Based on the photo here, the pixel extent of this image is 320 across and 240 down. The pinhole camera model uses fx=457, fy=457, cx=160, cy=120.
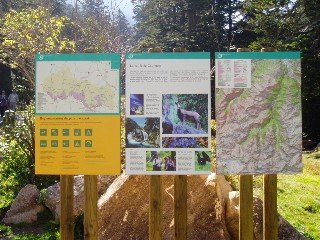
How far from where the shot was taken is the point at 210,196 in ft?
16.7

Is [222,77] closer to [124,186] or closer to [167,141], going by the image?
[167,141]

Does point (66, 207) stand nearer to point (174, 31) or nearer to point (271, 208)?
point (271, 208)

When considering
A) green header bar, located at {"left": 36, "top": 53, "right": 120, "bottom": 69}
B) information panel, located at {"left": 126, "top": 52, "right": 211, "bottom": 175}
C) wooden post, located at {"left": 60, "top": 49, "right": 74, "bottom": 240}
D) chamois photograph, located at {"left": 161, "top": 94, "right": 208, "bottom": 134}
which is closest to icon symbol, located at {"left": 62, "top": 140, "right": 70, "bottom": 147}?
wooden post, located at {"left": 60, "top": 49, "right": 74, "bottom": 240}

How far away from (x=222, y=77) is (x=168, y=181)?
1.94m

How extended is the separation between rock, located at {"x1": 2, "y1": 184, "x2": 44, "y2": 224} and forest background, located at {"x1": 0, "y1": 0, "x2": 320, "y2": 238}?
0.46 meters

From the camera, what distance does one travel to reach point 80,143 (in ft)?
13.0

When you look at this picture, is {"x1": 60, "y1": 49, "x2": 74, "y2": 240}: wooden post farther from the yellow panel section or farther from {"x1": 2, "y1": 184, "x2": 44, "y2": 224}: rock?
{"x1": 2, "y1": 184, "x2": 44, "y2": 224}: rock

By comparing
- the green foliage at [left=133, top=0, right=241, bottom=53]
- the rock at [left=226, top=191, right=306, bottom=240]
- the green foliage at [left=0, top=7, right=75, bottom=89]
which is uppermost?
the green foliage at [left=133, top=0, right=241, bottom=53]

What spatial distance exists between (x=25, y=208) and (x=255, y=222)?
3.47 metres

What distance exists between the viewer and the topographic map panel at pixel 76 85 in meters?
3.95

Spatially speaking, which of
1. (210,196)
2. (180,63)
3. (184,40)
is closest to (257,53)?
(180,63)

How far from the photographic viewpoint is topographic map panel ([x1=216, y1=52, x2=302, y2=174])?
12.8ft

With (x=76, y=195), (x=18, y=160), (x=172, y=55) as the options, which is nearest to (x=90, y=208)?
(x=172, y=55)

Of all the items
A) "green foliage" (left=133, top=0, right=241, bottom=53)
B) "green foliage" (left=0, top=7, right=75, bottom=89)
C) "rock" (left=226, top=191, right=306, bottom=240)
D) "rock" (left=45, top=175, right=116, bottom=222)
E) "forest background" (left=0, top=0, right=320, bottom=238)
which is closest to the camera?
"rock" (left=226, top=191, right=306, bottom=240)
